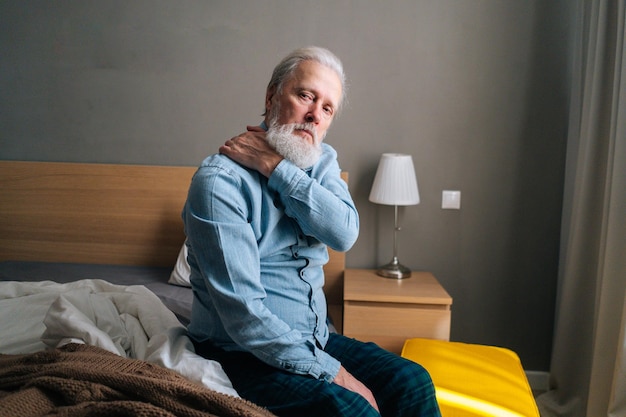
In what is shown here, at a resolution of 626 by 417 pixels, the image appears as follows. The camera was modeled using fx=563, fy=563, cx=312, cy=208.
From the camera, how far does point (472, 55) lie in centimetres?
272

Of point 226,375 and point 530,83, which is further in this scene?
point 530,83

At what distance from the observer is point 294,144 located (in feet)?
4.50

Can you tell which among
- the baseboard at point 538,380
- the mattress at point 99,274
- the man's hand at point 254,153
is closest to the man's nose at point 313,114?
the man's hand at point 254,153

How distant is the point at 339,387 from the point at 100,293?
3.10ft

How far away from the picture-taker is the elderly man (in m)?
1.22

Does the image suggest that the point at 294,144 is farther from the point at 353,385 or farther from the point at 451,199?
the point at 451,199

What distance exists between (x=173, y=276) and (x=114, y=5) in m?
1.41

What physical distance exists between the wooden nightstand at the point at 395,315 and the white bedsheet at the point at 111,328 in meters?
0.94

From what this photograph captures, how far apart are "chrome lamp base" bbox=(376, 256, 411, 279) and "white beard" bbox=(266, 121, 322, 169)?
137 centimetres

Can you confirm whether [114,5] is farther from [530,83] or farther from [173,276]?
[530,83]

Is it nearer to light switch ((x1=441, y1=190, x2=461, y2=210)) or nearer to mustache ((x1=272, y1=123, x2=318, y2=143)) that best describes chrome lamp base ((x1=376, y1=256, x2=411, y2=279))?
light switch ((x1=441, y1=190, x2=461, y2=210))

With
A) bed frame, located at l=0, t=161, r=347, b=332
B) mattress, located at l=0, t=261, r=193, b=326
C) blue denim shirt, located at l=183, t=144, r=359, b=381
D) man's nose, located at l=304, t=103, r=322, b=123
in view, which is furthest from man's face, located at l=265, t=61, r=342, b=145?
bed frame, located at l=0, t=161, r=347, b=332

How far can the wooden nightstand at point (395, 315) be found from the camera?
2387 mm

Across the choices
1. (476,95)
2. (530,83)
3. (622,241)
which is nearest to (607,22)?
(530,83)
